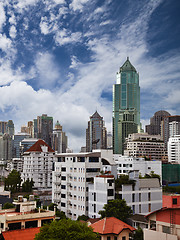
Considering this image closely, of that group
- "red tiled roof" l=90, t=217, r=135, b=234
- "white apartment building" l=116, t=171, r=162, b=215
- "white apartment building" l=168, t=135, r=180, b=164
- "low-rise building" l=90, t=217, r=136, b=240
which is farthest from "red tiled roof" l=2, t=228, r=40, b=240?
"white apartment building" l=168, t=135, r=180, b=164

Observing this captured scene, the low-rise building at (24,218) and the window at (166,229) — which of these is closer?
the window at (166,229)

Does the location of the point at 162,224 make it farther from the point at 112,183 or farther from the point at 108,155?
the point at 108,155

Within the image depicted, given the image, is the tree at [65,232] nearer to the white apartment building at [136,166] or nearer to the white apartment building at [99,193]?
the white apartment building at [99,193]

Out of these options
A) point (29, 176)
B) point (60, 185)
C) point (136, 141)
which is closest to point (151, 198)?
point (60, 185)

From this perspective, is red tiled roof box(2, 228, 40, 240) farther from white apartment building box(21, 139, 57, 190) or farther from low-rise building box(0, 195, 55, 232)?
white apartment building box(21, 139, 57, 190)

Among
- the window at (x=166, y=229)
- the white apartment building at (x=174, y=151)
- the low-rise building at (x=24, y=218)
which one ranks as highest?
the white apartment building at (x=174, y=151)

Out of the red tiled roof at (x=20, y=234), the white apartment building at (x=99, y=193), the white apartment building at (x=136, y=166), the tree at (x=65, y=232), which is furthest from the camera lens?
the white apartment building at (x=136, y=166)

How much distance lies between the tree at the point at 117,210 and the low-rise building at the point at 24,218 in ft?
41.3

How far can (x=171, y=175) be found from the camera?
13462 centimetres

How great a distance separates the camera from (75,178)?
6194cm

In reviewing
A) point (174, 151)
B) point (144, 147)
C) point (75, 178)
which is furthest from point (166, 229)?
point (174, 151)

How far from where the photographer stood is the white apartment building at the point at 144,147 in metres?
168

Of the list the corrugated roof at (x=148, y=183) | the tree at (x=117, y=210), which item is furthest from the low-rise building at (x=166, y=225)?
the corrugated roof at (x=148, y=183)

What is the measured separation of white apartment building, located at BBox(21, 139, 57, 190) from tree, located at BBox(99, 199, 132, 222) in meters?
56.2
